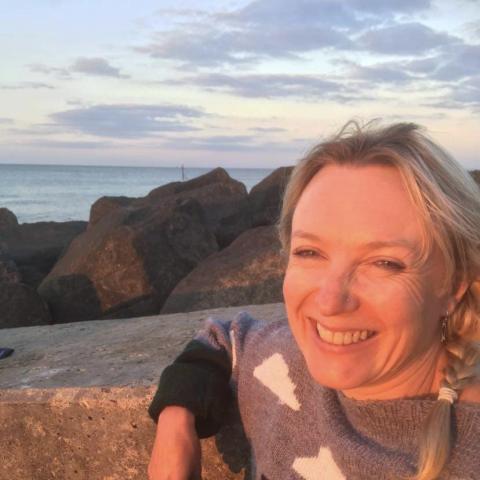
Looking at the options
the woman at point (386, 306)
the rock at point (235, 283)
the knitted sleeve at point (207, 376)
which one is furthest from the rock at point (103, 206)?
the woman at point (386, 306)

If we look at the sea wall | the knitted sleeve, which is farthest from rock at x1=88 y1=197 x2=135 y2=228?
the knitted sleeve

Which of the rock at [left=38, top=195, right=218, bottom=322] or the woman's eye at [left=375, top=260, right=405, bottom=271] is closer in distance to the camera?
the woman's eye at [left=375, top=260, right=405, bottom=271]

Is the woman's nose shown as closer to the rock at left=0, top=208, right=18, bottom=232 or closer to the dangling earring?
the dangling earring

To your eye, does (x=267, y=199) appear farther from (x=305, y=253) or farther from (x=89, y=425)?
(x=305, y=253)

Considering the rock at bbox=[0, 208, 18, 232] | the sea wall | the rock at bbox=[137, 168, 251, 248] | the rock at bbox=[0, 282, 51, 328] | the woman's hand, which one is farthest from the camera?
the rock at bbox=[0, 208, 18, 232]

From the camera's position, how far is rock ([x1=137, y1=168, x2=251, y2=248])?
10.9 m

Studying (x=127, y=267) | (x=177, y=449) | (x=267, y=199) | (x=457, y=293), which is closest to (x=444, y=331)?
(x=457, y=293)

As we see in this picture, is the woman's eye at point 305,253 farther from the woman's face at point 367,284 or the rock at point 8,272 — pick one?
the rock at point 8,272

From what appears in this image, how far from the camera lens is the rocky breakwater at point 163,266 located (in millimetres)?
6551

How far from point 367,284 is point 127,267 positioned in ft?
20.9

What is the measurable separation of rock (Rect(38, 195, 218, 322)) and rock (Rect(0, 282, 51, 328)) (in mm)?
503

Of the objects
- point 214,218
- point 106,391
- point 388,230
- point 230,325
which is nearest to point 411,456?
point 388,230

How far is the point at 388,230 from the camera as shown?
65.7 inches

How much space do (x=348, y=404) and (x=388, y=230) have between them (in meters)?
0.50
